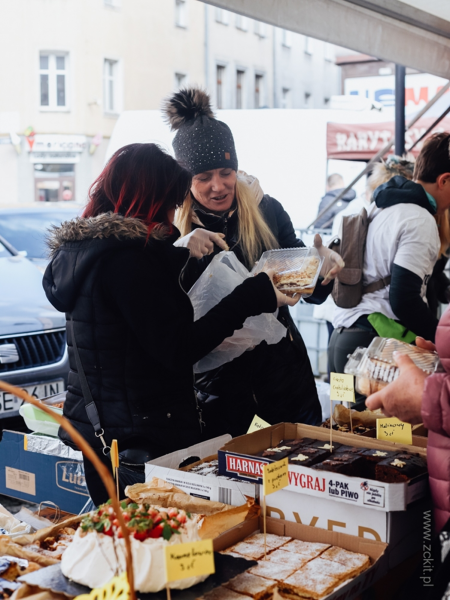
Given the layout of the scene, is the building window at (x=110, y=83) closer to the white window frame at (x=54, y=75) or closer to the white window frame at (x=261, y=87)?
the white window frame at (x=54, y=75)

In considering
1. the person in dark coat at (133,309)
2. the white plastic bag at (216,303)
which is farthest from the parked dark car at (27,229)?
the person in dark coat at (133,309)

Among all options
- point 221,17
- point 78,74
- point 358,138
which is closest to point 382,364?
point 358,138

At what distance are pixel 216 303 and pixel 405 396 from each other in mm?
990

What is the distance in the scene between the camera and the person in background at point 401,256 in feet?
8.89

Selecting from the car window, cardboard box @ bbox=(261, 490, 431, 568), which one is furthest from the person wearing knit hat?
the car window

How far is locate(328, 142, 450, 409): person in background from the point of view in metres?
2.71

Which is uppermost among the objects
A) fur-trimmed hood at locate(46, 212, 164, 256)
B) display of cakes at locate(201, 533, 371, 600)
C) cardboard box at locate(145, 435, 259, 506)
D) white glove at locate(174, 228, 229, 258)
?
fur-trimmed hood at locate(46, 212, 164, 256)

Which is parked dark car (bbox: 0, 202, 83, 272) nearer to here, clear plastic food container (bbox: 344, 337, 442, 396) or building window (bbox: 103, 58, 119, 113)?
clear plastic food container (bbox: 344, 337, 442, 396)

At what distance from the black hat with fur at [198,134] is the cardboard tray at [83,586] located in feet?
5.10

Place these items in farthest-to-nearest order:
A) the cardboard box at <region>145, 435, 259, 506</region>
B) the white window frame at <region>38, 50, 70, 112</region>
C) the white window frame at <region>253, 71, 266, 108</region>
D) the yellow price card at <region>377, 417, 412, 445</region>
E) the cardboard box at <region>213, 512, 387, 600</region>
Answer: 1. the white window frame at <region>253, 71, 266, 108</region>
2. the white window frame at <region>38, 50, 70, 112</region>
3. the yellow price card at <region>377, 417, 412, 445</region>
4. the cardboard box at <region>145, 435, 259, 506</region>
5. the cardboard box at <region>213, 512, 387, 600</region>

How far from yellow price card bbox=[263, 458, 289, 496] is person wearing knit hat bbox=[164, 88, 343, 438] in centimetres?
85

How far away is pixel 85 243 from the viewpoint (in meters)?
1.84

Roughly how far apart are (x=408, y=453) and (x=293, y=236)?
1216mm

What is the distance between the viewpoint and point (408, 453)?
172 centimetres
